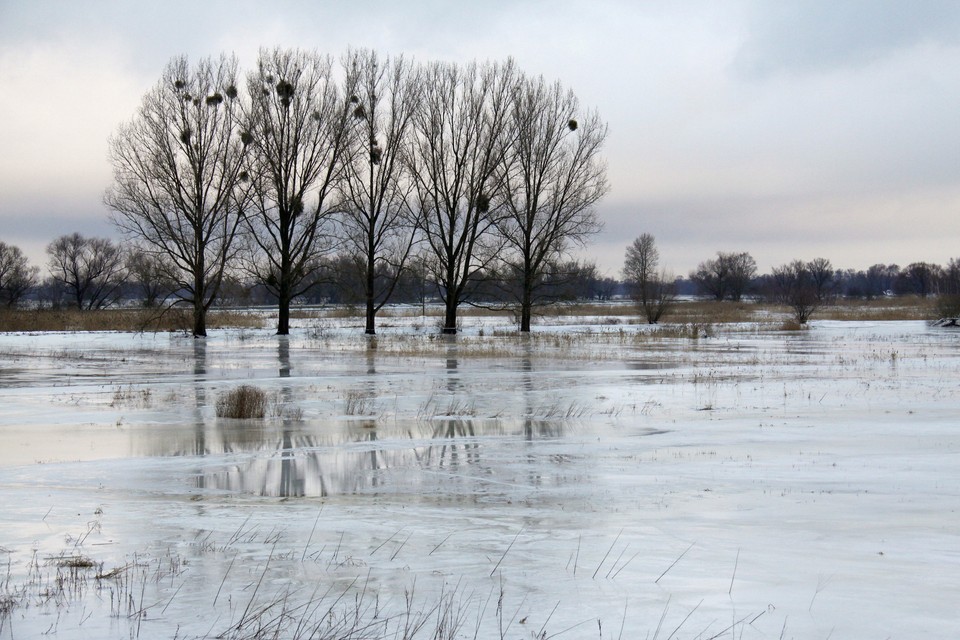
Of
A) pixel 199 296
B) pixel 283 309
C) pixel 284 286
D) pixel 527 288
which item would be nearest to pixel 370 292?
pixel 284 286

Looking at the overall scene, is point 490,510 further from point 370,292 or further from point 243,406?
point 370,292

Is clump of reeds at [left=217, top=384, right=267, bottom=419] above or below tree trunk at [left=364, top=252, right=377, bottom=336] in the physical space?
below

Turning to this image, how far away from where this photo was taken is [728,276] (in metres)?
133

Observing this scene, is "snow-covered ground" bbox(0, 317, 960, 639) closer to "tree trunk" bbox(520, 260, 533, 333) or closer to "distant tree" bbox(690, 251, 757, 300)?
"tree trunk" bbox(520, 260, 533, 333)

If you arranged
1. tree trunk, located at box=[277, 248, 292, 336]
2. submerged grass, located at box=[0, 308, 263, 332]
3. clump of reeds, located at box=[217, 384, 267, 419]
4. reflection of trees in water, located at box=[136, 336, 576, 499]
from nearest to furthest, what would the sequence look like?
reflection of trees in water, located at box=[136, 336, 576, 499] → clump of reeds, located at box=[217, 384, 267, 419] → tree trunk, located at box=[277, 248, 292, 336] → submerged grass, located at box=[0, 308, 263, 332]

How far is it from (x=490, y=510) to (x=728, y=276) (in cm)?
13205

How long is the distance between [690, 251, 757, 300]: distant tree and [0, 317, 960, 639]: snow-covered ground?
117450 millimetres

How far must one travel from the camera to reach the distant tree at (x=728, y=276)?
13162 cm

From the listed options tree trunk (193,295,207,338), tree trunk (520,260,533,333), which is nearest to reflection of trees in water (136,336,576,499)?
tree trunk (193,295,207,338)

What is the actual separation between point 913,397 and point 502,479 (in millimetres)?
10780

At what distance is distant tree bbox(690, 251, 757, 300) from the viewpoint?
432 feet

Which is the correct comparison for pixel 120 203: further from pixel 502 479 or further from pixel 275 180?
pixel 502 479

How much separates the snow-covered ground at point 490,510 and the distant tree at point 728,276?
117 m

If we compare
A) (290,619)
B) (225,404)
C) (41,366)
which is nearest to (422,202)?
(41,366)
